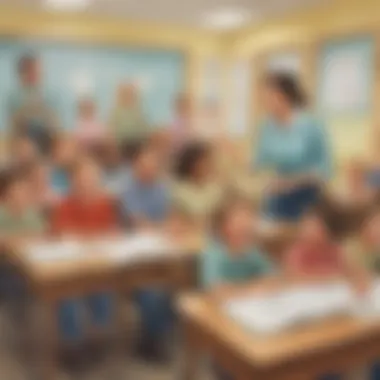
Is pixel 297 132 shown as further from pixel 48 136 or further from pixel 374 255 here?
pixel 48 136

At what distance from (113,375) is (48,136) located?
2.21 meters

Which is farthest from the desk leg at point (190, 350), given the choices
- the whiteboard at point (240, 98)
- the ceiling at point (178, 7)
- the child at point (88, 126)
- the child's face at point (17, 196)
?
the whiteboard at point (240, 98)

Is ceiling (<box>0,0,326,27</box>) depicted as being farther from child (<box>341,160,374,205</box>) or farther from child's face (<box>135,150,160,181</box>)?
child's face (<box>135,150,160,181</box>)

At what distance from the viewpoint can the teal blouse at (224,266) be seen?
190 cm

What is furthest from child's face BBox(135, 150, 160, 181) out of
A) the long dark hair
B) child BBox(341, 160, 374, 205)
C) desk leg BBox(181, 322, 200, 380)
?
desk leg BBox(181, 322, 200, 380)

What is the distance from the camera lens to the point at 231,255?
1.91 metres

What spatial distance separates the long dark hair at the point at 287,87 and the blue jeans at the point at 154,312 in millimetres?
971

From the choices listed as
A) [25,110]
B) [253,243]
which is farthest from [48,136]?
[253,243]

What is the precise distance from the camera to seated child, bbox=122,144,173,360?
2.51 metres

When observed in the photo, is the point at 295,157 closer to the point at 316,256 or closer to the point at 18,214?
the point at 316,256

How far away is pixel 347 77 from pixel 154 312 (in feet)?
8.08

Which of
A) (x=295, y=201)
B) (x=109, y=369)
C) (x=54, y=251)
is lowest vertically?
(x=109, y=369)

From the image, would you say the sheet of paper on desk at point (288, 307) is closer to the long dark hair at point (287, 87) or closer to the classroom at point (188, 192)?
the classroom at point (188, 192)

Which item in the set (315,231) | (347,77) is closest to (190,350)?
(315,231)
